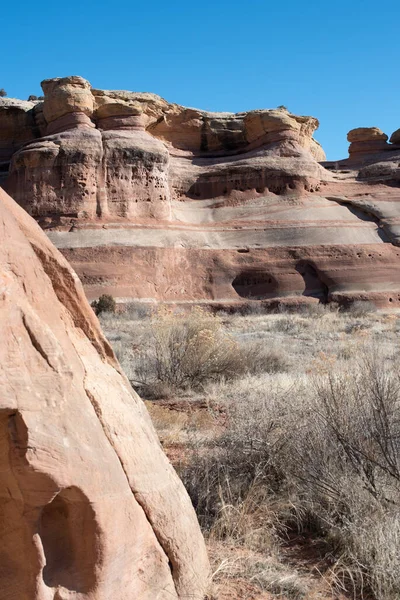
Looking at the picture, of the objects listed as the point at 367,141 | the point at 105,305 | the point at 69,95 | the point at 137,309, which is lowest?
the point at 137,309

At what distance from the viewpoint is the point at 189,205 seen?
111 ft

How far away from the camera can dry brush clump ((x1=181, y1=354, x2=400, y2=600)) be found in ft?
11.8

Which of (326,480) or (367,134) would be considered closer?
(326,480)

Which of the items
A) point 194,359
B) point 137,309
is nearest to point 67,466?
point 194,359

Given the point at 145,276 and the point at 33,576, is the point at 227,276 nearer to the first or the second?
the point at 145,276

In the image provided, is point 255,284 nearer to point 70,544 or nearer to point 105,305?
point 105,305

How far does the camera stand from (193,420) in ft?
22.8

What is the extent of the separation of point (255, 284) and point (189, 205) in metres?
6.44

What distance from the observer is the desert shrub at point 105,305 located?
83.8 ft

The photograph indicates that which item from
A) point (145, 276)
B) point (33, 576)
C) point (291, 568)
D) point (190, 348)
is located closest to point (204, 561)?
point (291, 568)

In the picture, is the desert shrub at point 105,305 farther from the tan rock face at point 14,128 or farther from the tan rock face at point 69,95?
the tan rock face at point 14,128

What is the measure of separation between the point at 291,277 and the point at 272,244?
7.14ft

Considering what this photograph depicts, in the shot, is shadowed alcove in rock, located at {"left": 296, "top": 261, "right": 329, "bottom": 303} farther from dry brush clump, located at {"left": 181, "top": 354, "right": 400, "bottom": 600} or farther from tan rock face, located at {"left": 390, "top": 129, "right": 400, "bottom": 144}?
dry brush clump, located at {"left": 181, "top": 354, "right": 400, "bottom": 600}

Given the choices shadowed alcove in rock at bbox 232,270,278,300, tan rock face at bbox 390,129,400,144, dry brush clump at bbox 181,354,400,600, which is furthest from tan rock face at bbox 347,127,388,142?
dry brush clump at bbox 181,354,400,600
